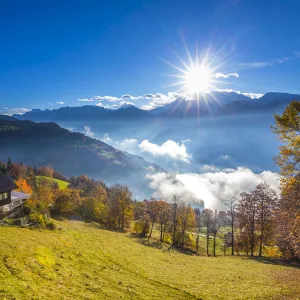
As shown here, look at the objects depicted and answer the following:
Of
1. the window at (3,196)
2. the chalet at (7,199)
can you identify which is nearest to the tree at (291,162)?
the chalet at (7,199)

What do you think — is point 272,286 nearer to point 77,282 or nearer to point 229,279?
point 229,279

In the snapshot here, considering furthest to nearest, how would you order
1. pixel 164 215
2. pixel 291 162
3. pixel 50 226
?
pixel 164 215, pixel 50 226, pixel 291 162

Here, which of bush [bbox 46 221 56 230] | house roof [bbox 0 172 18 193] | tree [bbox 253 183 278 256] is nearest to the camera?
bush [bbox 46 221 56 230]

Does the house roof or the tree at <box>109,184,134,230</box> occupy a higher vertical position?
the house roof

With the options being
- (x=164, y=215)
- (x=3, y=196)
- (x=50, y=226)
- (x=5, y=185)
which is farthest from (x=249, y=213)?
(x=3, y=196)

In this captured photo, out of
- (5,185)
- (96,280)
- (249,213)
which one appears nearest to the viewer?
(96,280)

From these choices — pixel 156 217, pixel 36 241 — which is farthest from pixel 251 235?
pixel 36 241

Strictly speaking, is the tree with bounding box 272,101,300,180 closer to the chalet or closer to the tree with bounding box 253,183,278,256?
the tree with bounding box 253,183,278,256

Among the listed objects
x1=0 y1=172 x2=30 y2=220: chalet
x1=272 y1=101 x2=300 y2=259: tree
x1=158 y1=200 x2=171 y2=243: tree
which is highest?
x1=272 y1=101 x2=300 y2=259: tree

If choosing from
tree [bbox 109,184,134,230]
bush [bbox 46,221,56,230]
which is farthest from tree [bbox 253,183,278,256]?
tree [bbox 109,184,134,230]

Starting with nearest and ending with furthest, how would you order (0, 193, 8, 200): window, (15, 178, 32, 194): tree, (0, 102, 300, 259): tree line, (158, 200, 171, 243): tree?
(0, 102, 300, 259): tree line, (0, 193, 8, 200): window, (158, 200, 171, 243): tree, (15, 178, 32, 194): tree

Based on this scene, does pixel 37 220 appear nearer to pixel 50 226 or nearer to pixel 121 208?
pixel 50 226

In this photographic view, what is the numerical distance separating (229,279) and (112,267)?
13.4 m

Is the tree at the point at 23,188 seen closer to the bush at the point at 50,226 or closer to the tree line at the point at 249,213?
the tree line at the point at 249,213
